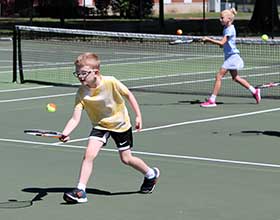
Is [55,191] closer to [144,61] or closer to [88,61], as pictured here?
[88,61]

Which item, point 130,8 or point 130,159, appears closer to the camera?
point 130,159

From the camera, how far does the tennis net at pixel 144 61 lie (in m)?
18.0

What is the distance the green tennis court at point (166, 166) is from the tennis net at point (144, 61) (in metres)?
3.29

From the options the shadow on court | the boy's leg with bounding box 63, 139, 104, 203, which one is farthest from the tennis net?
the boy's leg with bounding box 63, 139, 104, 203

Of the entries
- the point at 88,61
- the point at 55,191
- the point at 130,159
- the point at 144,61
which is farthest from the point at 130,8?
the point at 88,61

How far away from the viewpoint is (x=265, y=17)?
137 feet

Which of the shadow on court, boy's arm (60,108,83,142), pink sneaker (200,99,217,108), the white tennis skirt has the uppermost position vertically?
boy's arm (60,108,83,142)

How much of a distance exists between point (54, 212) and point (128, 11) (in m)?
51.7

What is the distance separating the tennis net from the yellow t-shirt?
29.2 ft

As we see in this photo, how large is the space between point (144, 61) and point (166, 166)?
50.6ft

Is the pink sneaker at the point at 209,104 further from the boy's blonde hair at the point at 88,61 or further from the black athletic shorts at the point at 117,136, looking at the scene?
the boy's blonde hair at the point at 88,61

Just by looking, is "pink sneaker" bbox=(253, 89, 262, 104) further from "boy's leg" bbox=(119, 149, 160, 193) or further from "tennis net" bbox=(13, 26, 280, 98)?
"boy's leg" bbox=(119, 149, 160, 193)

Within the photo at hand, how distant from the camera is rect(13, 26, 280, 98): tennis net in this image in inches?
709

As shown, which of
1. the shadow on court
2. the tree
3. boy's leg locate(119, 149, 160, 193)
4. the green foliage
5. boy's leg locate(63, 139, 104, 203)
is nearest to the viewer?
boy's leg locate(63, 139, 104, 203)
